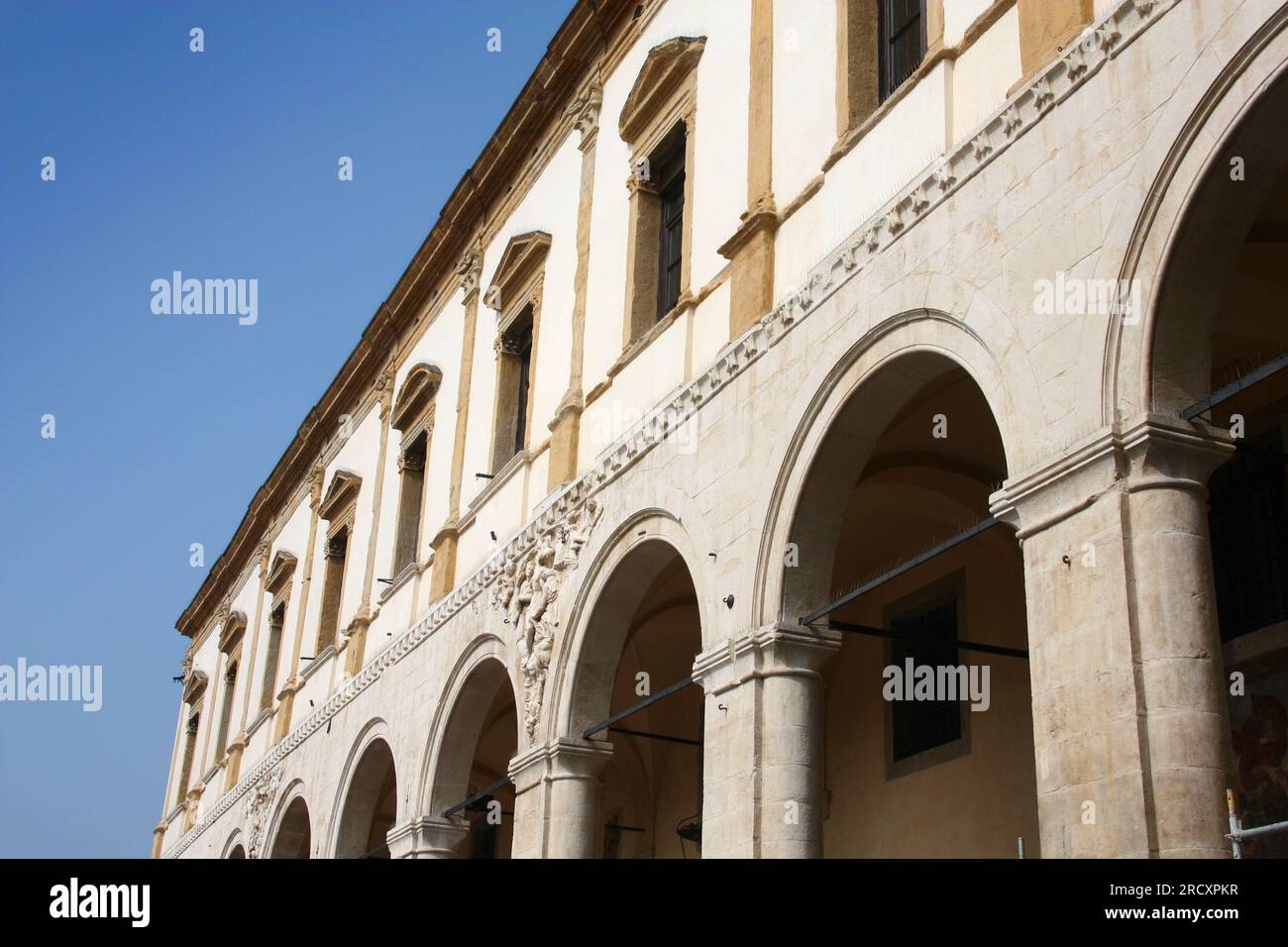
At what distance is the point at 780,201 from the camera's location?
1059 centimetres

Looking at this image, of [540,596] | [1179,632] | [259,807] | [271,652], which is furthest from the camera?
[271,652]

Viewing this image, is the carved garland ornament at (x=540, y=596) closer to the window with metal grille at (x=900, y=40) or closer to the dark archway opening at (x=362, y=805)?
the window with metal grille at (x=900, y=40)

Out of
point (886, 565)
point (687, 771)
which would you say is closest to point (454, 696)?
point (687, 771)

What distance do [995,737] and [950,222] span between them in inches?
189

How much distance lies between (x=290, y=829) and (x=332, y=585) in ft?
10.2

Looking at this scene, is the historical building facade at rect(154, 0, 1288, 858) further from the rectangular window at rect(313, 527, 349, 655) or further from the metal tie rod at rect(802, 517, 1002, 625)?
the rectangular window at rect(313, 527, 349, 655)

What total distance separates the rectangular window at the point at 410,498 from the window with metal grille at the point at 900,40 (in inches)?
353

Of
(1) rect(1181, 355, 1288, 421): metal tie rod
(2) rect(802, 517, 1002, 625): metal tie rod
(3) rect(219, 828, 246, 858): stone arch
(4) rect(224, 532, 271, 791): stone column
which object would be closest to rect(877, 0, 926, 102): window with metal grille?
(2) rect(802, 517, 1002, 625): metal tie rod

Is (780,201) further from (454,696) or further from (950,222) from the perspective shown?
(454,696)

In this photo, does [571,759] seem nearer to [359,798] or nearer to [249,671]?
[359,798]

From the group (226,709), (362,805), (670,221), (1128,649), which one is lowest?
(1128,649)

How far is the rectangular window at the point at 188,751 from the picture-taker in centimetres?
2881

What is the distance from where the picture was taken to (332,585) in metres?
20.7

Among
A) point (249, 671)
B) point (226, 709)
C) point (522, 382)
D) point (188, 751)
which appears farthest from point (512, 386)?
point (188, 751)
